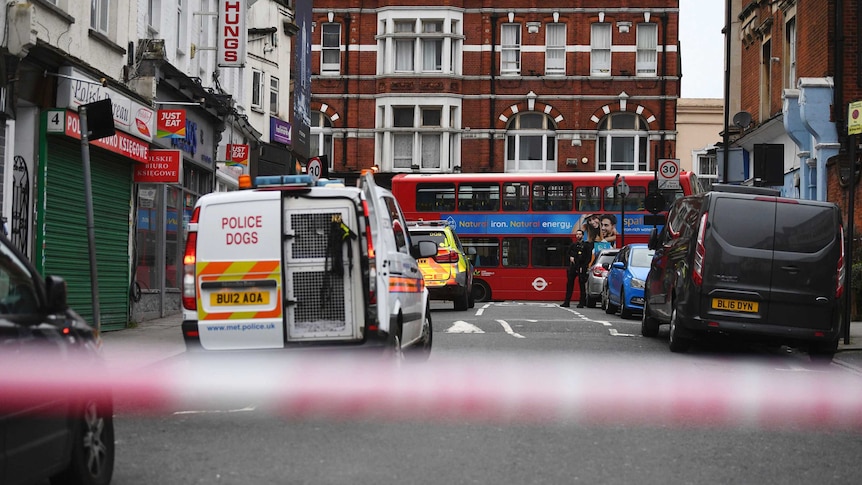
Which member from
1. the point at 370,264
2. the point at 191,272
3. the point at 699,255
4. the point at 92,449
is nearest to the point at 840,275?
the point at 699,255

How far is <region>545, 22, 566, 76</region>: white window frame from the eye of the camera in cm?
5528

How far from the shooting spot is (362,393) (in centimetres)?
1048

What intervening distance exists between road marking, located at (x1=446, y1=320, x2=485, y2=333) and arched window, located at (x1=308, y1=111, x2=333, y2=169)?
36725 mm

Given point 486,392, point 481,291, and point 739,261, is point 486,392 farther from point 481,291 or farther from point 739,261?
point 481,291

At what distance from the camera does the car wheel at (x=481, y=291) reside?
123ft

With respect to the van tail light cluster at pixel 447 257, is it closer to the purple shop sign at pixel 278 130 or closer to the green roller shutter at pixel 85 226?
the green roller shutter at pixel 85 226

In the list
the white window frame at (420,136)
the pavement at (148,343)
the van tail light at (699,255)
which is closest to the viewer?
the pavement at (148,343)

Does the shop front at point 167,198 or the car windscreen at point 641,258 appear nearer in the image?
the shop front at point 167,198

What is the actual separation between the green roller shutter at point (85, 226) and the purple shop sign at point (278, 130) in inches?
687

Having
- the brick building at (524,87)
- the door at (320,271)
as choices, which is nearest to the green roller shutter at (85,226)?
the door at (320,271)

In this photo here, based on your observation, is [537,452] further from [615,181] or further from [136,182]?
[615,181]

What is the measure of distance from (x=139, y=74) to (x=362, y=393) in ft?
39.6

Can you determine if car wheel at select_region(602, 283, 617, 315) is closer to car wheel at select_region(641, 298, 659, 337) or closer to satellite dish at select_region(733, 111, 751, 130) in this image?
satellite dish at select_region(733, 111, 751, 130)

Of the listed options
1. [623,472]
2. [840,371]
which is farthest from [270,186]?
[840,371]
